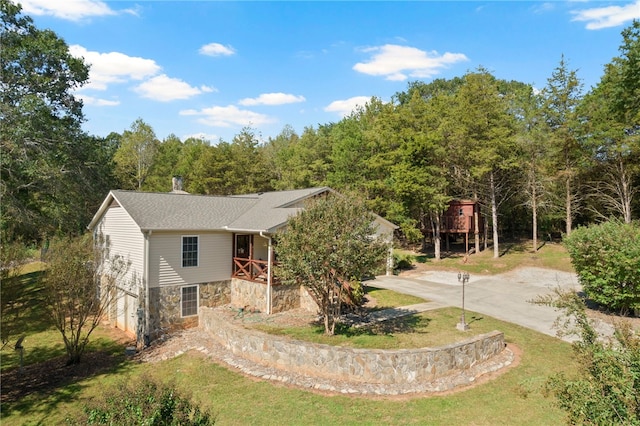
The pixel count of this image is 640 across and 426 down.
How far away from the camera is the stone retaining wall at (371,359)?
10477mm

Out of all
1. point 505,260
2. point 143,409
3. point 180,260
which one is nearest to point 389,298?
point 180,260

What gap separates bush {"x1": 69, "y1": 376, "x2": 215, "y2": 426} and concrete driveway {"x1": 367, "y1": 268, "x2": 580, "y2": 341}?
13684 mm

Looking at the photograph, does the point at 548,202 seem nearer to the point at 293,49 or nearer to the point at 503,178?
the point at 503,178

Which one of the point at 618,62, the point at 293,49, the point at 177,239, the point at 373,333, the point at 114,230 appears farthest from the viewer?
the point at 618,62

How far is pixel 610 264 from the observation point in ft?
50.9

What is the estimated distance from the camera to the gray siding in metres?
15.8

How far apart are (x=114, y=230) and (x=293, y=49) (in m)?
14.1

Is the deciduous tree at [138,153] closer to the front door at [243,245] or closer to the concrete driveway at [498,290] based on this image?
the front door at [243,245]

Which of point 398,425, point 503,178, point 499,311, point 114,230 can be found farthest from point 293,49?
point 503,178

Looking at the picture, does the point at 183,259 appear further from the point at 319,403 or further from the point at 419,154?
the point at 419,154

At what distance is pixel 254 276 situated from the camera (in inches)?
687

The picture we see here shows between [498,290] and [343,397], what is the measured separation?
15230 millimetres

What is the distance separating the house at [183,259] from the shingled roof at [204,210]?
0.04m

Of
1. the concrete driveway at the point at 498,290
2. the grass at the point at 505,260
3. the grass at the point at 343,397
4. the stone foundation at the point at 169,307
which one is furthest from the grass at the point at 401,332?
the grass at the point at 505,260
